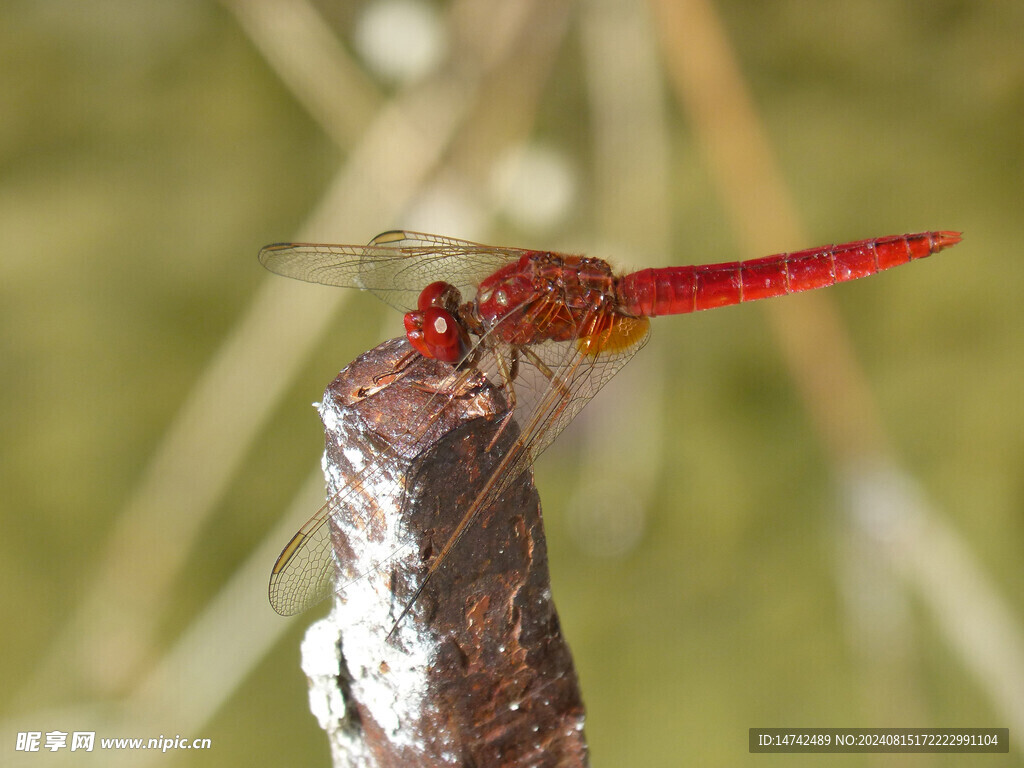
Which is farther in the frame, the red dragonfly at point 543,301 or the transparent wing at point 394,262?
the transparent wing at point 394,262

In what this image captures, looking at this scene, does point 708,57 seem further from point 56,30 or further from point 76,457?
point 76,457

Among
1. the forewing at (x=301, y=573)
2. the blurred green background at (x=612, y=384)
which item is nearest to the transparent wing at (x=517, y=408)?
the forewing at (x=301, y=573)

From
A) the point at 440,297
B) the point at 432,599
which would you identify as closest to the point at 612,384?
the point at 440,297

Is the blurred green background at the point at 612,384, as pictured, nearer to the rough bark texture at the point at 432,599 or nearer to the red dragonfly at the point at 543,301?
the red dragonfly at the point at 543,301

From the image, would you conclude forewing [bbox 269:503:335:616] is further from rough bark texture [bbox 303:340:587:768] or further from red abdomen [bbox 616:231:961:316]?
red abdomen [bbox 616:231:961:316]

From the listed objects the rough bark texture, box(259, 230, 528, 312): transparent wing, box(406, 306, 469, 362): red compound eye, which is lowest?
the rough bark texture

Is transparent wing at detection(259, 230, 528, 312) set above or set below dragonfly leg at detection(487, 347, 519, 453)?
above

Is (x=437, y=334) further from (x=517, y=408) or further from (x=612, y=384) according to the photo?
(x=612, y=384)

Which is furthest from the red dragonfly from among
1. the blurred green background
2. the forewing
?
the blurred green background
